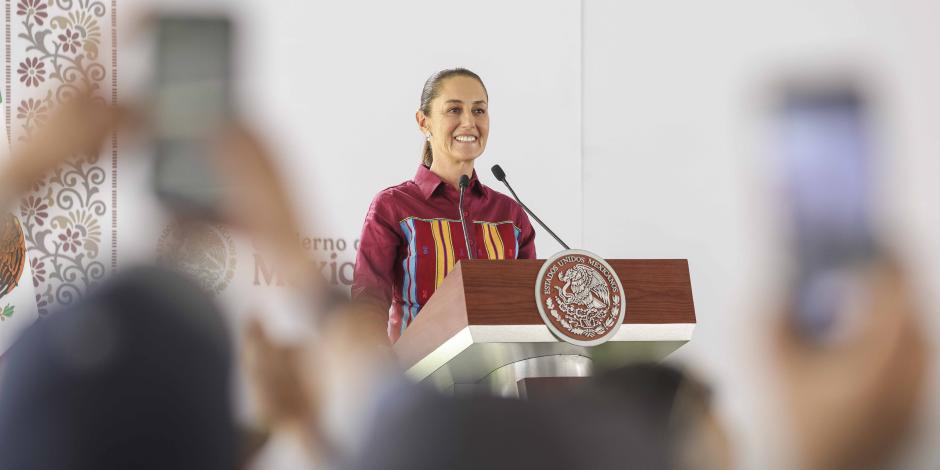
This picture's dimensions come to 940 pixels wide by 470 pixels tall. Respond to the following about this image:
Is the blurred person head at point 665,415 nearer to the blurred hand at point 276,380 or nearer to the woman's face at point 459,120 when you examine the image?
the blurred hand at point 276,380

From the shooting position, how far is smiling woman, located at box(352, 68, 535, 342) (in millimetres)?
1939

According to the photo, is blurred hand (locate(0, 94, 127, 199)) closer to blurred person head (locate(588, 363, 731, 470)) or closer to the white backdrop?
blurred person head (locate(588, 363, 731, 470))

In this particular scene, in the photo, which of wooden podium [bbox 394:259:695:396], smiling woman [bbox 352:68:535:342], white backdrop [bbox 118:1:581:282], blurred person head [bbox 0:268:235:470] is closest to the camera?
blurred person head [bbox 0:268:235:470]

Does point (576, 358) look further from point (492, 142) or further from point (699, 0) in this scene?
point (492, 142)

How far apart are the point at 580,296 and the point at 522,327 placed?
3.6 inches

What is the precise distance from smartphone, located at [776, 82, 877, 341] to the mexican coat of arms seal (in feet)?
1.01

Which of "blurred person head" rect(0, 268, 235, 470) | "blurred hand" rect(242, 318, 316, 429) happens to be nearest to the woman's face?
"blurred hand" rect(242, 318, 316, 429)

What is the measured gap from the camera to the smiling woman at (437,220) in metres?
1.94

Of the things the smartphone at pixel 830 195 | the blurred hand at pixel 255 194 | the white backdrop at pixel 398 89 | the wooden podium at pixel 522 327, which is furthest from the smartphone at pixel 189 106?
the white backdrop at pixel 398 89

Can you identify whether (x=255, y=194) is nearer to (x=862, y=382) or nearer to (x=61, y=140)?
(x=61, y=140)

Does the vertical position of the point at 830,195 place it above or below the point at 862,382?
above

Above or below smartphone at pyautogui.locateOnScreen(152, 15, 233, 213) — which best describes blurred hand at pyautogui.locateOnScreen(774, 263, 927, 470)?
below

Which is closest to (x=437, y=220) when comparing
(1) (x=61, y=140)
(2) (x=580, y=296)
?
(2) (x=580, y=296)

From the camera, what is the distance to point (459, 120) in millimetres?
2068
